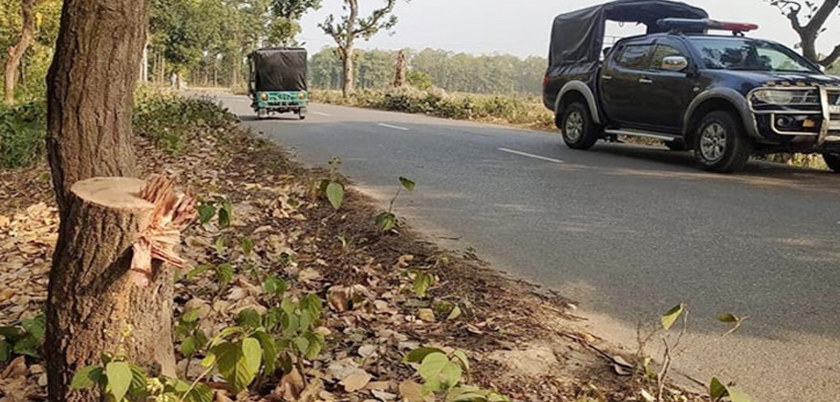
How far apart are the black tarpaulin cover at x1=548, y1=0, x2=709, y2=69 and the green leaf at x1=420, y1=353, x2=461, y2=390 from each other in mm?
9976

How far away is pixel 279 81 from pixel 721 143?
15.0 m

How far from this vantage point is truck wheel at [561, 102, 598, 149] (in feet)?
36.1

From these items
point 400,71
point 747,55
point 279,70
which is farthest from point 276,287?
point 400,71

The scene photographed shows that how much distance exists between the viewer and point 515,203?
21.3 ft

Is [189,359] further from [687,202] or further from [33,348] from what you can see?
[687,202]

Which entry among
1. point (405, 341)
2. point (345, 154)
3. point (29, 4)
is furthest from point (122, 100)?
point (29, 4)

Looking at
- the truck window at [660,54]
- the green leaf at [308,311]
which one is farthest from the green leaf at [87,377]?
the truck window at [660,54]

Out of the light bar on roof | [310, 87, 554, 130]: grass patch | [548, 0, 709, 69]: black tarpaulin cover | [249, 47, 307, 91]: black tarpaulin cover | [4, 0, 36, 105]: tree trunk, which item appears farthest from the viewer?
[249, 47, 307, 91]: black tarpaulin cover

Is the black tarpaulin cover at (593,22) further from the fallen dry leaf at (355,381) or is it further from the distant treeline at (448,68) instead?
the distant treeline at (448,68)

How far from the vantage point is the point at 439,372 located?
1946mm

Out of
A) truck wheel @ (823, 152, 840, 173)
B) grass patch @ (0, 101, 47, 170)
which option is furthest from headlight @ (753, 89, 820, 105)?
grass patch @ (0, 101, 47, 170)

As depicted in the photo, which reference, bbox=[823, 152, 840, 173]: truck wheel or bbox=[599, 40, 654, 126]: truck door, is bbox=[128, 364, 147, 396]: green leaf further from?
bbox=[823, 152, 840, 173]: truck wheel

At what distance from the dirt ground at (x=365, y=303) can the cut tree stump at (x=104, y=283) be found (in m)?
0.44

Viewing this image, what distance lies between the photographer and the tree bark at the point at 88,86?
7.72 ft
